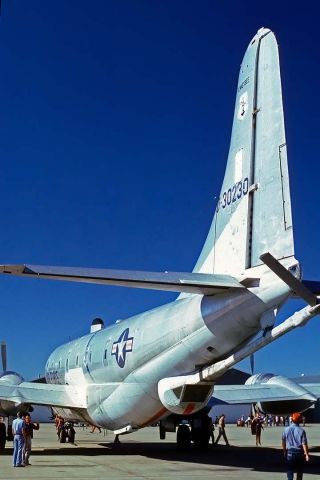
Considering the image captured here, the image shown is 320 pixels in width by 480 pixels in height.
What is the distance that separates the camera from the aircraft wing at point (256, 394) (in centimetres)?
2084

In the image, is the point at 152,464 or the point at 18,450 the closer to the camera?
the point at 18,450

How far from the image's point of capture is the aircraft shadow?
16484 mm

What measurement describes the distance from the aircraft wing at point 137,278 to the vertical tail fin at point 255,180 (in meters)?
1.02

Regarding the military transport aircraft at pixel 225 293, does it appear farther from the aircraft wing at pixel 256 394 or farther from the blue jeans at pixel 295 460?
the blue jeans at pixel 295 460

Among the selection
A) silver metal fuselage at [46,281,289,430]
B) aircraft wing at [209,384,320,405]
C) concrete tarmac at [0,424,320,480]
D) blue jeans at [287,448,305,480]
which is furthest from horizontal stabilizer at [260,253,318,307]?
aircraft wing at [209,384,320,405]

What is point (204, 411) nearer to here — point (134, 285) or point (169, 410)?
point (169, 410)

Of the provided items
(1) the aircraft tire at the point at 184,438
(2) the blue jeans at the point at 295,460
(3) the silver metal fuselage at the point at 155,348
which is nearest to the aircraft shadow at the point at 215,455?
(1) the aircraft tire at the point at 184,438

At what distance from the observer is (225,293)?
14500mm

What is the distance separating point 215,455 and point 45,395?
19.5 ft

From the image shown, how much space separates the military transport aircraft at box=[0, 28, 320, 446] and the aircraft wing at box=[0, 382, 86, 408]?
2.6 inches

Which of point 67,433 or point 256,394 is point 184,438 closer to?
point 256,394

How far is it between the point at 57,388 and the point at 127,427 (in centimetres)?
451

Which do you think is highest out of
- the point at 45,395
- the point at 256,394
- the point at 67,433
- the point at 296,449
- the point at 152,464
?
the point at 256,394

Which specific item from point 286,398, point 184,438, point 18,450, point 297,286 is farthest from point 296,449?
point 184,438
